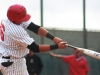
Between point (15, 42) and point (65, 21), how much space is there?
570cm

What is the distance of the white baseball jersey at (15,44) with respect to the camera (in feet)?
16.7

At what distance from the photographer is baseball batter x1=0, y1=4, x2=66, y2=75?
5.11 m

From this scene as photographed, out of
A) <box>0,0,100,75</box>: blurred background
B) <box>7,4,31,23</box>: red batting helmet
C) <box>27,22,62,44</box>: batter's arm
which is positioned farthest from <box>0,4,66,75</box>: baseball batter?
<box>0,0,100,75</box>: blurred background

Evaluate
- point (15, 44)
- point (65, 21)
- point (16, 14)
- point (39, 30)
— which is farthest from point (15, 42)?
point (65, 21)

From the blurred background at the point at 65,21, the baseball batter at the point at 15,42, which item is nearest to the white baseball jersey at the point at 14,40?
the baseball batter at the point at 15,42

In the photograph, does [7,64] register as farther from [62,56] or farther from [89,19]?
[89,19]

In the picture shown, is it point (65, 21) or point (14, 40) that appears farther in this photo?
point (65, 21)

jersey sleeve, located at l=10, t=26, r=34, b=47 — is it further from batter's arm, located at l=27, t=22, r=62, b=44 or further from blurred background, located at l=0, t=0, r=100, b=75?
blurred background, located at l=0, t=0, r=100, b=75

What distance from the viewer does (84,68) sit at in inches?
388

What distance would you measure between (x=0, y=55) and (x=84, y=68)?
492 centimetres

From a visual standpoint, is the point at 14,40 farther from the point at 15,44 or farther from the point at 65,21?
the point at 65,21

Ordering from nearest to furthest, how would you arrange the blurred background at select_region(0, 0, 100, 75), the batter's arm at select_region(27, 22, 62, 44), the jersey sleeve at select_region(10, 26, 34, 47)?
the jersey sleeve at select_region(10, 26, 34, 47)
the batter's arm at select_region(27, 22, 62, 44)
the blurred background at select_region(0, 0, 100, 75)

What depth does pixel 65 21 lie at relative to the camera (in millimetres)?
10742

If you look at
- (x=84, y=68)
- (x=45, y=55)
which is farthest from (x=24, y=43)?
(x=45, y=55)
